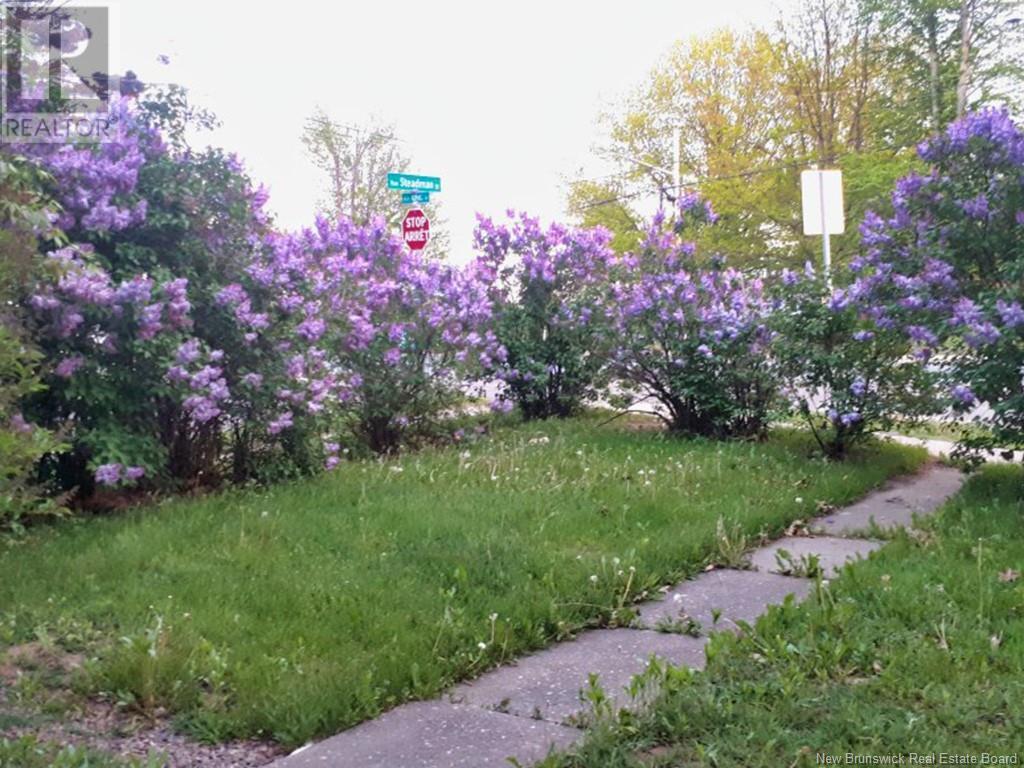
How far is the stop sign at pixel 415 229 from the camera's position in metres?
12.8

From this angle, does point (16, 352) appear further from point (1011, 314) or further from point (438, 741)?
point (1011, 314)

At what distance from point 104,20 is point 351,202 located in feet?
90.1

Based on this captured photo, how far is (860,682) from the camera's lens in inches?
139

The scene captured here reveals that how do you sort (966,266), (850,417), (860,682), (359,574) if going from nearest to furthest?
1. (860,682)
2. (359,574)
3. (966,266)
4. (850,417)

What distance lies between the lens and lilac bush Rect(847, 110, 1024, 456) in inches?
237

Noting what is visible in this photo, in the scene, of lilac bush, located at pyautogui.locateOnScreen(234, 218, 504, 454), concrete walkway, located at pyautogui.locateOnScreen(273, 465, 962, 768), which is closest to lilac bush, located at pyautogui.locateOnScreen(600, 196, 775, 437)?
lilac bush, located at pyautogui.locateOnScreen(234, 218, 504, 454)

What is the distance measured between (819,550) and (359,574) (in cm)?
266

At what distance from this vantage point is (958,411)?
250 inches

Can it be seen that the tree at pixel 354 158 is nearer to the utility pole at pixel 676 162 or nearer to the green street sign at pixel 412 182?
the utility pole at pixel 676 162

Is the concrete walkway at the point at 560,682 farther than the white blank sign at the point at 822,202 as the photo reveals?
No

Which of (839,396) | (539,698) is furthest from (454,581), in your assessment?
(839,396)

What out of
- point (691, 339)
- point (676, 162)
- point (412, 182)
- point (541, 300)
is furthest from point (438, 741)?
point (676, 162)

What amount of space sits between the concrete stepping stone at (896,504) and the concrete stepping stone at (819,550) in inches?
8.0
